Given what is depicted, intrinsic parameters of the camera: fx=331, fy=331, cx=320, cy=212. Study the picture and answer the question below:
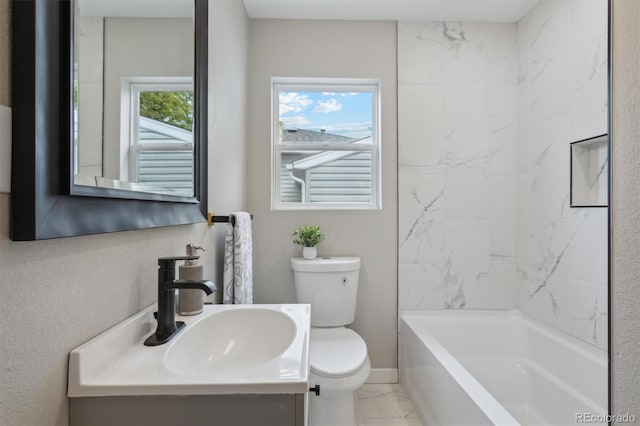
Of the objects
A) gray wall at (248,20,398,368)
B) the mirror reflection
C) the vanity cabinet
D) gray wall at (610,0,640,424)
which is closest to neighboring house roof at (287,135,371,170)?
gray wall at (248,20,398,368)

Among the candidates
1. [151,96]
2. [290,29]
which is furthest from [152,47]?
[290,29]

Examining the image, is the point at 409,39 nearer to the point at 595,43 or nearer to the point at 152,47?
the point at 595,43

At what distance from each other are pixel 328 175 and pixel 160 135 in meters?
1.52

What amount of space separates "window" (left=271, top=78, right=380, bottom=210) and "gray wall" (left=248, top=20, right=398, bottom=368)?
0.36 ft

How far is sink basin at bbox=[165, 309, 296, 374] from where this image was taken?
0.92 metres

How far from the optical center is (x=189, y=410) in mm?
645

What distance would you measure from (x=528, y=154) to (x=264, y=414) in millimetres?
2290

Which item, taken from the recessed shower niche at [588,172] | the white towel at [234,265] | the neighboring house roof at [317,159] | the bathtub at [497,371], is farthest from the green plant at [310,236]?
the recessed shower niche at [588,172]

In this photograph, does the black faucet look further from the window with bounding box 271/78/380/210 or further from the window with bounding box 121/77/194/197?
the window with bounding box 271/78/380/210

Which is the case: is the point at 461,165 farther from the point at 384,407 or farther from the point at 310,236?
the point at 384,407

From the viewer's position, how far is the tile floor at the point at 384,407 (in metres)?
1.86

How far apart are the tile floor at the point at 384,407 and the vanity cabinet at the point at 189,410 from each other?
1444mm

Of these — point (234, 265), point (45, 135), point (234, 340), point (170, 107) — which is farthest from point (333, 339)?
point (45, 135)

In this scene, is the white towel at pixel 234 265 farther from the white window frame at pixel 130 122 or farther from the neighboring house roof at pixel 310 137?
the neighboring house roof at pixel 310 137
